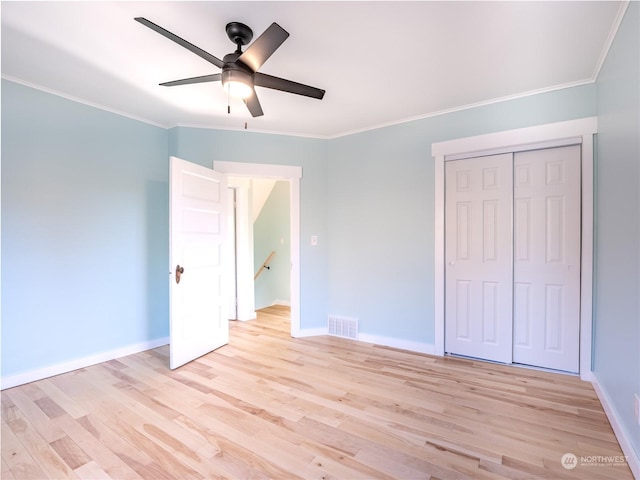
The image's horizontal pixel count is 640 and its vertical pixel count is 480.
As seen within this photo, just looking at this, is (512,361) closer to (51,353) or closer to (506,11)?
(506,11)

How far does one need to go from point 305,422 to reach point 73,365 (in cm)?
227

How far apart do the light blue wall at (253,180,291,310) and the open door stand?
6.56ft

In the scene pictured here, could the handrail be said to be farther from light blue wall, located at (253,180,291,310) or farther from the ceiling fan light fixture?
the ceiling fan light fixture

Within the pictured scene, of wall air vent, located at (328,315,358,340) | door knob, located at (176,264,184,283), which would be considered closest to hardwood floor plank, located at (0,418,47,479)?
door knob, located at (176,264,184,283)

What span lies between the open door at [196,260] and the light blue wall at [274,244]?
200cm

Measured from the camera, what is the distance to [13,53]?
2080 mm

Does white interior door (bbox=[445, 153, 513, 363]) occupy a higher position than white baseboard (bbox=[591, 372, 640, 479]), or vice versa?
white interior door (bbox=[445, 153, 513, 363])

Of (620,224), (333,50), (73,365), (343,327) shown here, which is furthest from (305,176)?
(73,365)

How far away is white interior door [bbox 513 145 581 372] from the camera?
2523 mm

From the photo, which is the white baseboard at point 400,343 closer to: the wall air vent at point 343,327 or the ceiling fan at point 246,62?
the wall air vent at point 343,327

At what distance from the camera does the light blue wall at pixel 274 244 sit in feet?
17.6

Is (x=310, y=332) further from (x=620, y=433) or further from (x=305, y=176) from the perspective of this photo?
(x=620, y=433)

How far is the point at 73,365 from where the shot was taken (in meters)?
2.73

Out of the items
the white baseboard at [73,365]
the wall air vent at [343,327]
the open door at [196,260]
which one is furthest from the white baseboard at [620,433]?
the white baseboard at [73,365]
